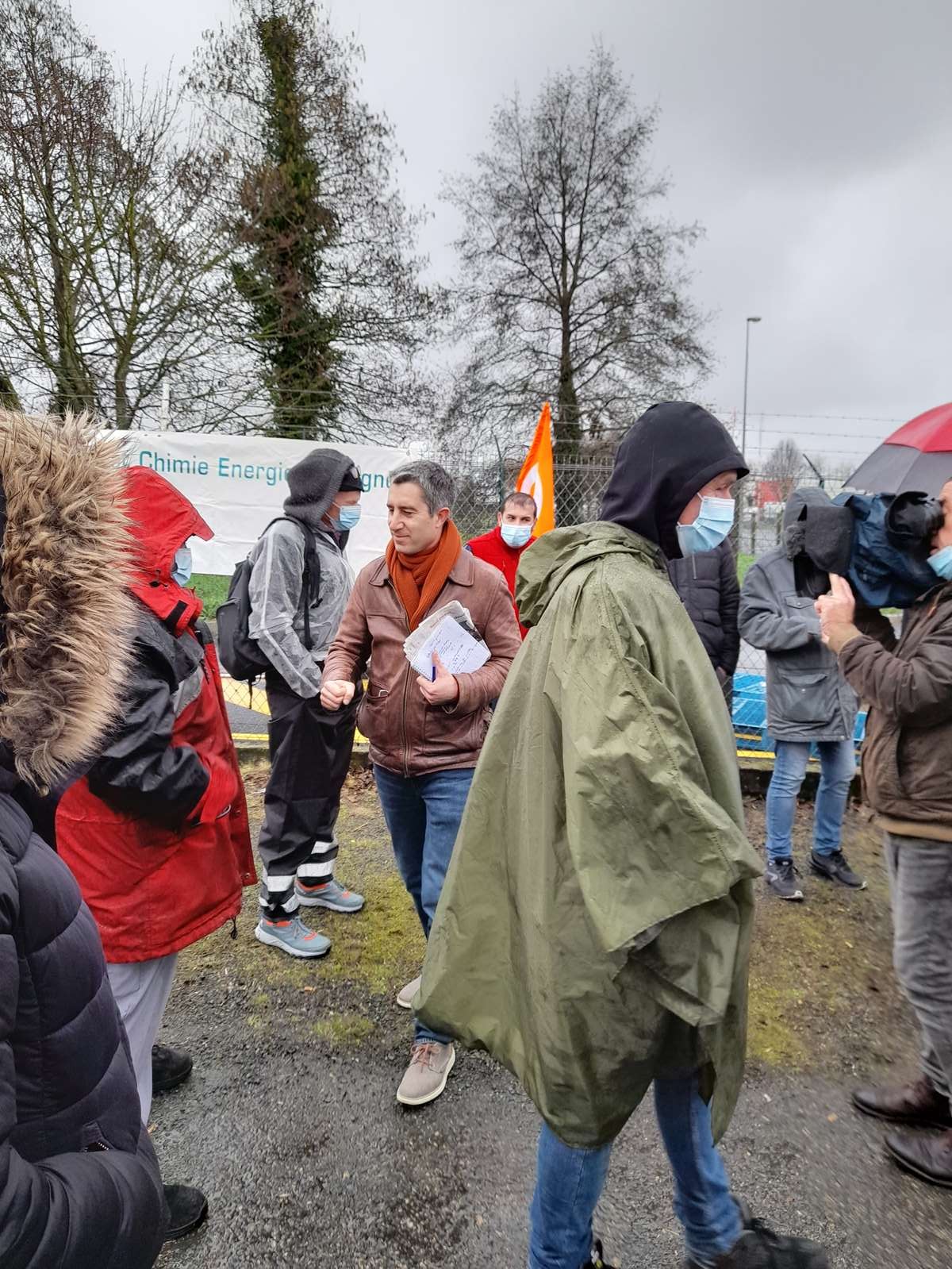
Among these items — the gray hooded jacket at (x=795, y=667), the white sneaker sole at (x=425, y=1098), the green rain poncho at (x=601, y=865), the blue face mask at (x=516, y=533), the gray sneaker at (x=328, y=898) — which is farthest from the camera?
the blue face mask at (x=516, y=533)

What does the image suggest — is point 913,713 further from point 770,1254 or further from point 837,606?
point 770,1254

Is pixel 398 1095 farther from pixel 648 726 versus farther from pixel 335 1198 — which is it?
pixel 648 726

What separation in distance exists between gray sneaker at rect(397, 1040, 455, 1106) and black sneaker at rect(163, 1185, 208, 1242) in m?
0.63

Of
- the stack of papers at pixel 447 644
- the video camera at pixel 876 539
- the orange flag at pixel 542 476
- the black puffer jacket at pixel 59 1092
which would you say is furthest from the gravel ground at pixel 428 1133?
the orange flag at pixel 542 476

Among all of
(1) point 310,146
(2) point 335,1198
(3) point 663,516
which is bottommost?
(2) point 335,1198

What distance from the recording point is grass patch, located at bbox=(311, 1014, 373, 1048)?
277cm

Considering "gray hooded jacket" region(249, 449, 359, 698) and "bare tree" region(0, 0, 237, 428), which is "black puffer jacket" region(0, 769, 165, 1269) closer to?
"gray hooded jacket" region(249, 449, 359, 698)

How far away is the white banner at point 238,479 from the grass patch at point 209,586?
107 mm

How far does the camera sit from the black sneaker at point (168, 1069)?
2.51 metres

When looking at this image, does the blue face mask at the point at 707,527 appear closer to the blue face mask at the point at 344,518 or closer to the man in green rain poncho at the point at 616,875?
the man in green rain poncho at the point at 616,875

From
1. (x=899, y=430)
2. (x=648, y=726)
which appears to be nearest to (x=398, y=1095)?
(x=648, y=726)

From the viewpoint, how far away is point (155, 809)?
6.28 feet

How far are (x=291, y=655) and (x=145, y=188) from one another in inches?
512

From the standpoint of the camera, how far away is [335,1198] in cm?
207
